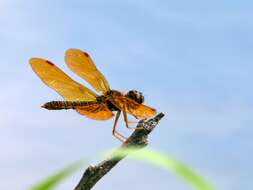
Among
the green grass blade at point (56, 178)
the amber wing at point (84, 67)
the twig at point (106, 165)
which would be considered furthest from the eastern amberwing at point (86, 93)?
the green grass blade at point (56, 178)

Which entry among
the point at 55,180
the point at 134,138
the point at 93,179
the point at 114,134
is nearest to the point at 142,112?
the point at 114,134

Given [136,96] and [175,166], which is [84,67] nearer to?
[136,96]

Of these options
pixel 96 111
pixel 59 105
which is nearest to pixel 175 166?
pixel 96 111

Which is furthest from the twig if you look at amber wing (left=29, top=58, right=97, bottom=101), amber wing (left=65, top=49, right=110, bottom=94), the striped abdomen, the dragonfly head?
amber wing (left=65, top=49, right=110, bottom=94)

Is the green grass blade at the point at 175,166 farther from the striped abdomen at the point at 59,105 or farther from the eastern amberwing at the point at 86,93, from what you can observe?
the striped abdomen at the point at 59,105

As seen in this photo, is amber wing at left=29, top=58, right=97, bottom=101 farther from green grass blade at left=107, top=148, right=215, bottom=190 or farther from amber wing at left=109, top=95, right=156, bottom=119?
green grass blade at left=107, top=148, right=215, bottom=190

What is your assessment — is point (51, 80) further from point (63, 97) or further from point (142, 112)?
point (142, 112)
